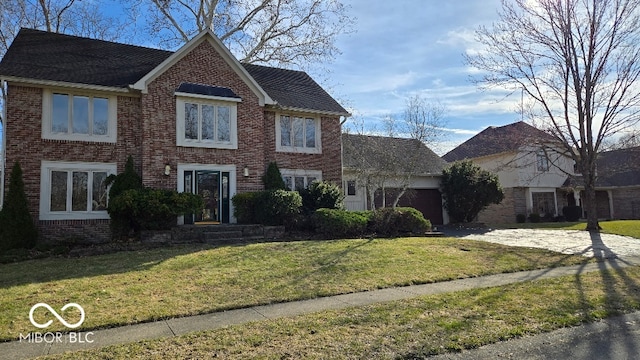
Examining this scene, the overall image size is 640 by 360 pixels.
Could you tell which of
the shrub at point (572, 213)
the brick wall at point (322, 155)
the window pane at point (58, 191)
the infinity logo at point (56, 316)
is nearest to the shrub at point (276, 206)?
the brick wall at point (322, 155)

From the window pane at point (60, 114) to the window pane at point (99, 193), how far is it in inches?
76.6

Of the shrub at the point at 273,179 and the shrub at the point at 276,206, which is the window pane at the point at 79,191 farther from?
the shrub at the point at 273,179

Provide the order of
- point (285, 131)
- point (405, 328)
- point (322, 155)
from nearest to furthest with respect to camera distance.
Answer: point (405, 328) → point (285, 131) → point (322, 155)

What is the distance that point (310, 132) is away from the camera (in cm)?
1953

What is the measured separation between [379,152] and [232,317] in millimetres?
17143

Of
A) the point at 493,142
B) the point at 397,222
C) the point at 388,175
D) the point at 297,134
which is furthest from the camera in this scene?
the point at 493,142

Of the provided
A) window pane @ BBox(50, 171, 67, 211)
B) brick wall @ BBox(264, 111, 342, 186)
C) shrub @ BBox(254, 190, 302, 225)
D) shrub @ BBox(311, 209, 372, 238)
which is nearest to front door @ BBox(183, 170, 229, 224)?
shrub @ BBox(254, 190, 302, 225)

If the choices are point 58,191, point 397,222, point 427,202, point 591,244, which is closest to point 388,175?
point 397,222

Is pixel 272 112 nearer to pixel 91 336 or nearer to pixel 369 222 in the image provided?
pixel 369 222

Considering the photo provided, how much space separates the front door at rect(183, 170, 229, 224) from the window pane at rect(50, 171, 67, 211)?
160 inches

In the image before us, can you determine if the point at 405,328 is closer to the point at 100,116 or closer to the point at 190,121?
the point at 190,121

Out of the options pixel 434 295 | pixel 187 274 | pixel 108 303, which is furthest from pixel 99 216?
pixel 434 295

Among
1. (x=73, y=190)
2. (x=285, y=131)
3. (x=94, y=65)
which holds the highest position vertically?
(x=94, y=65)

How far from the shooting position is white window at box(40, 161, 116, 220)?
1402 cm
